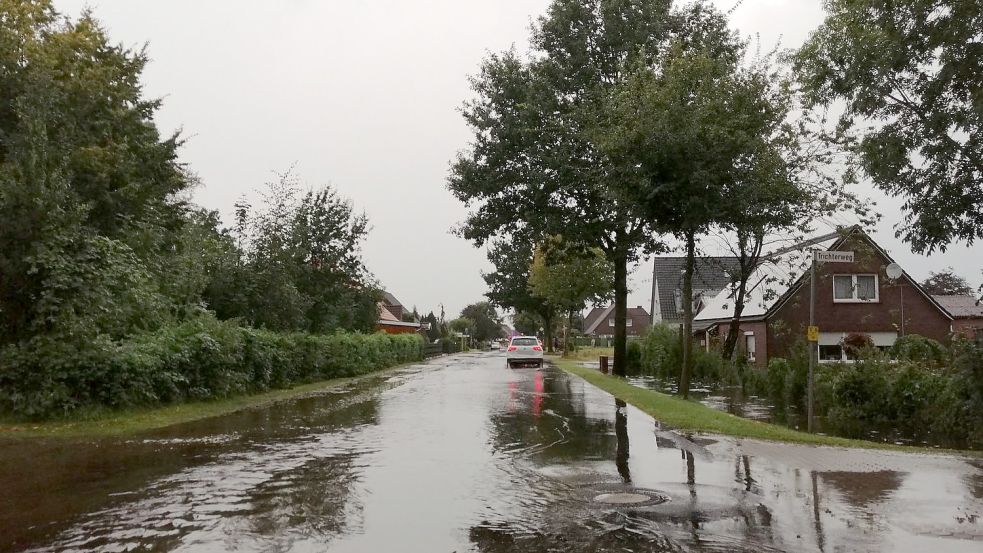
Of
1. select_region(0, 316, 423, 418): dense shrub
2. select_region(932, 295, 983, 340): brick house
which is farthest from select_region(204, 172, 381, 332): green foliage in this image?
select_region(932, 295, 983, 340): brick house

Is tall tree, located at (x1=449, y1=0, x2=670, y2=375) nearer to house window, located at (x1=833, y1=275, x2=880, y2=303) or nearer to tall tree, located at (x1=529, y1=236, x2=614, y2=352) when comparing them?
house window, located at (x1=833, y1=275, x2=880, y2=303)

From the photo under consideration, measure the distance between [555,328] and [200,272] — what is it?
256 ft

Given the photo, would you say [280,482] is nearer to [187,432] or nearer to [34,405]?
[187,432]

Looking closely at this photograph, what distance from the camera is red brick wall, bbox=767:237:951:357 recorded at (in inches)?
1345

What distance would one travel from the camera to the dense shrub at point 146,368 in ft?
46.0

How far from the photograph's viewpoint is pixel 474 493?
8.28 m

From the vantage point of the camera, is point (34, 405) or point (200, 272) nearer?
point (34, 405)

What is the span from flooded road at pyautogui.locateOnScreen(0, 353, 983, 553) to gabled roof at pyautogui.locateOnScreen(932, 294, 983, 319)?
105 ft

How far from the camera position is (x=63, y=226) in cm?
1484

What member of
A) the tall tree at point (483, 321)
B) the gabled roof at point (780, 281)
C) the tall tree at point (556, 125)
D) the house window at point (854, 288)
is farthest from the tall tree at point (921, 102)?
the tall tree at point (483, 321)

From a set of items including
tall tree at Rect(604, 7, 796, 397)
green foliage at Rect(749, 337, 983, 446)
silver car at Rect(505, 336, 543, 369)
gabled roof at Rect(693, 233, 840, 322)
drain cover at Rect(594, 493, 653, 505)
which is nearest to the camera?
drain cover at Rect(594, 493, 653, 505)

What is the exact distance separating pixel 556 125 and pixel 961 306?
27369 millimetres

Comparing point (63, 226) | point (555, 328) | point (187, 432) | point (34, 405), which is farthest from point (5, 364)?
point (555, 328)

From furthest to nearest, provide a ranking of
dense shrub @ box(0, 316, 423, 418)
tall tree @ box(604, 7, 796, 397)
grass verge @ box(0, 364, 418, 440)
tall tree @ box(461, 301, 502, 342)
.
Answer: tall tree @ box(461, 301, 502, 342)
tall tree @ box(604, 7, 796, 397)
dense shrub @ box(0, 316, 423, 418)
grass verge @ box(0, 364, 418, 440)
